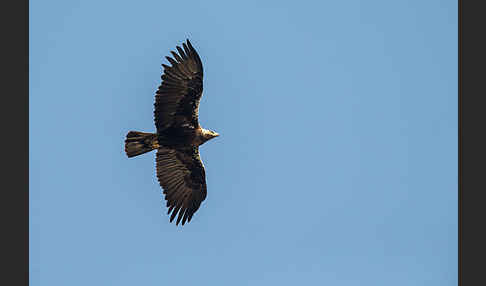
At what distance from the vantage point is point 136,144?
75.1ft

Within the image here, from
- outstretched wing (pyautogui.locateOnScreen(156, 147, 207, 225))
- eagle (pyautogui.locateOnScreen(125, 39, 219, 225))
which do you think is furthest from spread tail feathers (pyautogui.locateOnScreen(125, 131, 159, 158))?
outstretched wing (pyautogui.locateOnScreen(156, 147, 207, 225))

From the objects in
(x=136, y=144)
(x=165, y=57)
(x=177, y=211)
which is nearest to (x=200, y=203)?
(x=177, y=211)

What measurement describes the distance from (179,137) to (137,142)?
1.04 m

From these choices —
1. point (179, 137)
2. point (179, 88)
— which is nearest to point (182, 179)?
point (179, 137)

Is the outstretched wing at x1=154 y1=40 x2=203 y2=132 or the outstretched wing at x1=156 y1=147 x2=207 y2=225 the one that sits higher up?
the outstretched wing at x1=154 y1=40 x2=203 y2=132

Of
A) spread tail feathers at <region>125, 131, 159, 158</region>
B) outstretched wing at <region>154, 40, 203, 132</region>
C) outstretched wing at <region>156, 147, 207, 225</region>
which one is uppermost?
outstretched wing at <region>154, 40, 203, 132</region>

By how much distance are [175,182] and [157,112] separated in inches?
86.4

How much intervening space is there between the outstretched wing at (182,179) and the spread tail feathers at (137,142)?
0.75 metres

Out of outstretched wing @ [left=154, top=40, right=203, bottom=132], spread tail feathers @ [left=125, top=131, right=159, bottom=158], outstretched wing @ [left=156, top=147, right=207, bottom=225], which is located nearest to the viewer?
outstretched wing @ [left=154, top=40, right=203, bottom=132]

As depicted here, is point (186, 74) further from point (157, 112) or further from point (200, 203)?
point (200, 203)

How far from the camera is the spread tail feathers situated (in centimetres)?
2286

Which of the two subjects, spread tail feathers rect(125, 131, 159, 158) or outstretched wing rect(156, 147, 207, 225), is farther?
outstretched wing rect(156, 147, 207, 225)

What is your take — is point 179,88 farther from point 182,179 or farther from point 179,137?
point 182,179

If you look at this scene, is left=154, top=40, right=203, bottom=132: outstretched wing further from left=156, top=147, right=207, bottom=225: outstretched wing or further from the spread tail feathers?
left=156, top=147, right=207, bottom=225: outstretched wing
